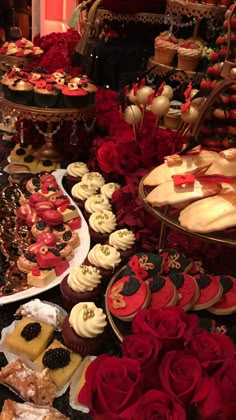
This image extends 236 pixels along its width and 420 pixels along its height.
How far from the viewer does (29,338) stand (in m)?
1.24

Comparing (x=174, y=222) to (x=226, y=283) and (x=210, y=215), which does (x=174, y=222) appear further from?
(x=226, y=283)

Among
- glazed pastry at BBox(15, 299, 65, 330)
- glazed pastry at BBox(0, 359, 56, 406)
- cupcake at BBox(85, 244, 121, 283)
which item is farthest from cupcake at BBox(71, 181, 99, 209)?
glazed pastry at BBox(0, 359, 56, 406)

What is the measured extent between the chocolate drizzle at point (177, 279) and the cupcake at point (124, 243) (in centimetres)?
33

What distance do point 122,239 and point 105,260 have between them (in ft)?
0.47

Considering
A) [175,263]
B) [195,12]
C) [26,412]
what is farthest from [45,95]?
[26,412]

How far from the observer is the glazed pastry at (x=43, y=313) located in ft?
4.35

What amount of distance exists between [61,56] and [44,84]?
72 centimetres

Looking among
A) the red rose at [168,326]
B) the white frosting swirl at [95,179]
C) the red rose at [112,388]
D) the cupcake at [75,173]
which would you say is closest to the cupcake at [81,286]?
the red rose at [168,326]

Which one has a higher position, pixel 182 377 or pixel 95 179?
pixel 182 377

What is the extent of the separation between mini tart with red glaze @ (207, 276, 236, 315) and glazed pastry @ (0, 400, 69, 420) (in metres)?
0.52

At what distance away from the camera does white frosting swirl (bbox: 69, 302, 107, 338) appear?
4.01 ft

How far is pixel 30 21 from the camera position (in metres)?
5.39

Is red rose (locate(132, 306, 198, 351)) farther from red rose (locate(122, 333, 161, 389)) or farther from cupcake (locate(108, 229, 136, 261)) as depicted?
cupcake (locate(108, 229, 136, 261))

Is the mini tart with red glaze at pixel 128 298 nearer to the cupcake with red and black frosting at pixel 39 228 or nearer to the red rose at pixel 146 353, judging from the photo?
the red rose at pixel 146 353
